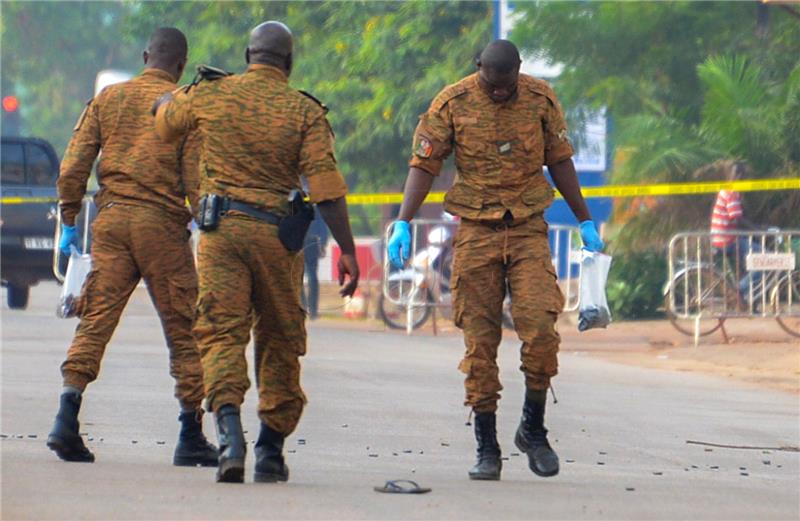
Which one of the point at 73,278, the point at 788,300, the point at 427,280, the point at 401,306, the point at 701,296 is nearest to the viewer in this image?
the point at 73,278

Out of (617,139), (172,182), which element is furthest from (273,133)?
(617,139)

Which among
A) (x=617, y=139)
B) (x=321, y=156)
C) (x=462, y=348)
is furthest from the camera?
(x=617, y=139)

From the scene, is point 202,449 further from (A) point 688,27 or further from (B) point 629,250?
(A) point 688,27

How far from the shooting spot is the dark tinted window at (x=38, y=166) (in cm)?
2297

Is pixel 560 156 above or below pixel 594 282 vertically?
above

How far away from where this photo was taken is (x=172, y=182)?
8359mm

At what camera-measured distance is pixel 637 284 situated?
A: 66.0 ft

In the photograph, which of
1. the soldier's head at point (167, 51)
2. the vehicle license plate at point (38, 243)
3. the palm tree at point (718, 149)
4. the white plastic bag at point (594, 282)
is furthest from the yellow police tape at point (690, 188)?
the soldier's head at point (167, 51)

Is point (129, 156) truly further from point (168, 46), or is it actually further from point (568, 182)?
point (568, 182)

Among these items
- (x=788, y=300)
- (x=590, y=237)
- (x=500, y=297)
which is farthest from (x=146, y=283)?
(x=788, y=300)

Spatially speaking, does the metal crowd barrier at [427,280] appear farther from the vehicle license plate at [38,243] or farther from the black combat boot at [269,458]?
the black combat boot at [269,458]

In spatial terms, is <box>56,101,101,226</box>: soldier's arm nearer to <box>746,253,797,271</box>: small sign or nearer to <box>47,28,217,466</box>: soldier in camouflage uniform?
<box>47,28,217,466</box>: soldier in camouflage uniform

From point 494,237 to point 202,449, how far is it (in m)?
1.58

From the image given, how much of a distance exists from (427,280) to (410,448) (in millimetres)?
10308
